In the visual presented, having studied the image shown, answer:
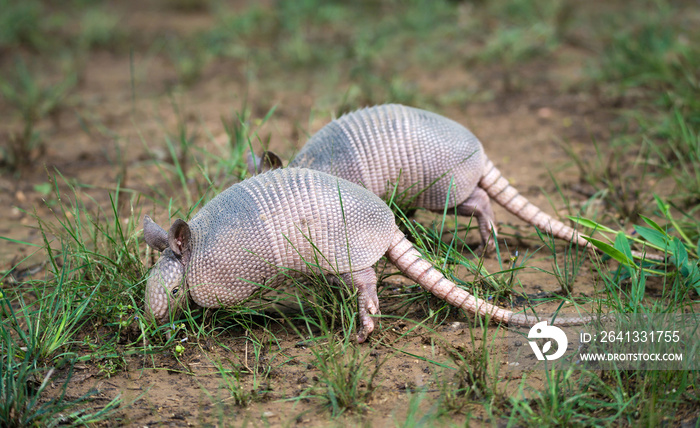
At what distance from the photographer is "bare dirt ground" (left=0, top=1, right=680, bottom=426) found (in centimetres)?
321

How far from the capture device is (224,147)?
6.37 m

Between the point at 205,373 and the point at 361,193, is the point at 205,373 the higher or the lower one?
the lower one

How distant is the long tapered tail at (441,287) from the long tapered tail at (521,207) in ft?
3.04

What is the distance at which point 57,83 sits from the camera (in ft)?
28.8

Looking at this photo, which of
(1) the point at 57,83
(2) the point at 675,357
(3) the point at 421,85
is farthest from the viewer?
(1) the point at 57,83

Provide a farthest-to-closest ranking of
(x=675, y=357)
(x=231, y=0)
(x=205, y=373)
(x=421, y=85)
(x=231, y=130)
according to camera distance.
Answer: (x=231, y=0) → (x=421, y=85) → (x=231, y=130) → (x=205, y=373) → (x=675, y=357)

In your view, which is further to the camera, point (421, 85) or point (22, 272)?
point (421, 85)

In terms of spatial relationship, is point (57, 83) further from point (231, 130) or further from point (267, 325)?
Answer: point (267, 325)

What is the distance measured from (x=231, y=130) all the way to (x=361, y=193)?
238 cm

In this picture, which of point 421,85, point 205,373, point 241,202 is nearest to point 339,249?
point 241,202

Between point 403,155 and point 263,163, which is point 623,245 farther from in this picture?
point 263,163

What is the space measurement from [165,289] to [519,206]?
2556 millimetres

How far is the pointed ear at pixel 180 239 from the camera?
138 inches

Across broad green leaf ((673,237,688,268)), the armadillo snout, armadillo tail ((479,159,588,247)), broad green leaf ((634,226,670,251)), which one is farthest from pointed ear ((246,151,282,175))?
broad green leaf ((673,237,688,268))
